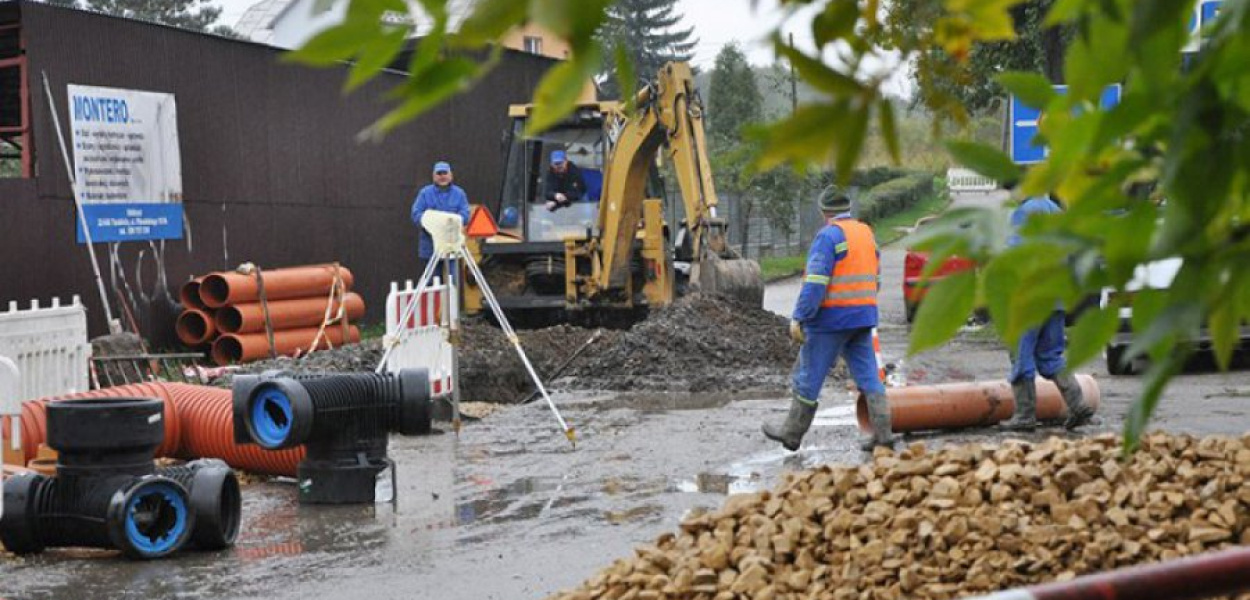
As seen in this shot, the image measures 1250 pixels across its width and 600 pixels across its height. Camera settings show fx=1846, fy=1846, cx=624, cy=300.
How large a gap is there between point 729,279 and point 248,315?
234 inches

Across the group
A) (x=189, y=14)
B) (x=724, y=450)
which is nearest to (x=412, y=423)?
(x=724, y=450)

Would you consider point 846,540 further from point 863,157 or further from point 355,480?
point 863,157

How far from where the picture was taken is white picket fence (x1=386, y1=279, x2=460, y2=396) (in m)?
14.9

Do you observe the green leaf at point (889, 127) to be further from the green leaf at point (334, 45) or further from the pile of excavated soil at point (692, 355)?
the pile of excavated soil at point (692, 355)

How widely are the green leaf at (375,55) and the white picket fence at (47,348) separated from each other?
11301 millimetres

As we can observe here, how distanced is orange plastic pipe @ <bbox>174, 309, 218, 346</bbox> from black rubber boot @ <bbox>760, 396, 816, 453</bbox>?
10.3m

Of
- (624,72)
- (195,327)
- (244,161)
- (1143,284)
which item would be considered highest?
(244,161)

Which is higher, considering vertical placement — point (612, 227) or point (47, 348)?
point (612, 227)

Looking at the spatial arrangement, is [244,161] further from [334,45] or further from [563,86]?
[563,86]

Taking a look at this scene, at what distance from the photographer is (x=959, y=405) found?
43.9ft

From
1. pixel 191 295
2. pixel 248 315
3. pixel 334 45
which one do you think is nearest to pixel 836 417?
pixel 248 315

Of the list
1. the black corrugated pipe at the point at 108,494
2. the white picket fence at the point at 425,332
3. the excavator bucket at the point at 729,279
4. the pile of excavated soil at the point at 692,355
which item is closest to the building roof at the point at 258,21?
the excavator bucket at the point at 729,279

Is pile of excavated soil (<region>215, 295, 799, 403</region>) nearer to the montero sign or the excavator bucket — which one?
the excavator bucket

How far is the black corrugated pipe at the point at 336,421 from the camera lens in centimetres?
1084
